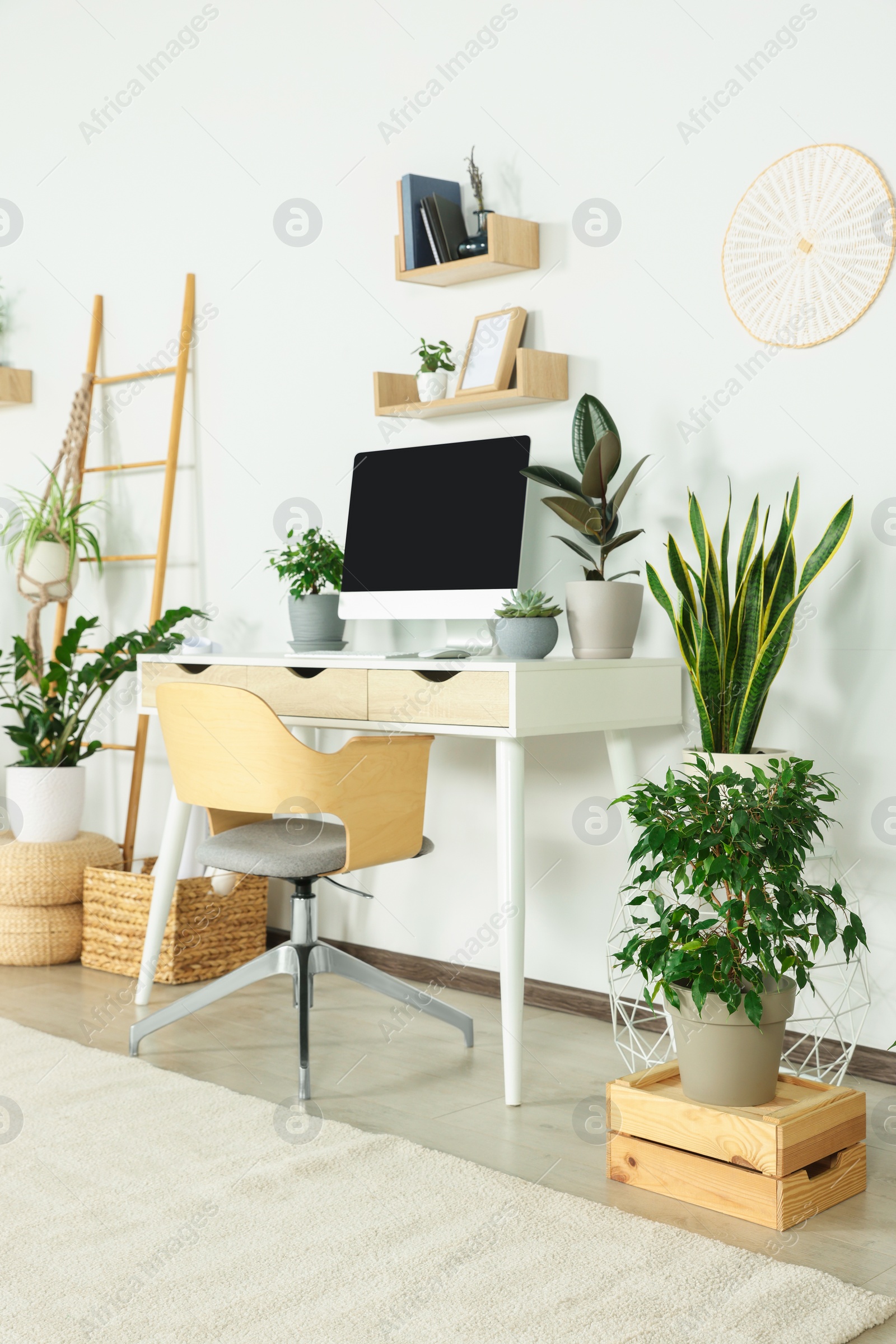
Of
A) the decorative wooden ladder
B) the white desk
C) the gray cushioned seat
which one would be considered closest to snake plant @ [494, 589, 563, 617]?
the white desk

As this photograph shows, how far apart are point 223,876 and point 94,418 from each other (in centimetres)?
182

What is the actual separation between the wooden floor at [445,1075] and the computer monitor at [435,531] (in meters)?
0.94

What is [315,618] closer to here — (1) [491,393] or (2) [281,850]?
(1) [491,393]

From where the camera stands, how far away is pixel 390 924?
11.4 feet

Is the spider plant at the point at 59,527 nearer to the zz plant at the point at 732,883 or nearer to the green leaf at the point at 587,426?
the green leaf at the point at 587,426

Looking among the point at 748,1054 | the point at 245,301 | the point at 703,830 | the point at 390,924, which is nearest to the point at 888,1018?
the point at 748,1054

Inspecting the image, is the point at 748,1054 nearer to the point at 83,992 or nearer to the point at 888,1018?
the point at 888,1018

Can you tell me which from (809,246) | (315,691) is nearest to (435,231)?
(809,246)

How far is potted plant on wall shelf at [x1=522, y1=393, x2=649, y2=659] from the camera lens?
2.69 metres

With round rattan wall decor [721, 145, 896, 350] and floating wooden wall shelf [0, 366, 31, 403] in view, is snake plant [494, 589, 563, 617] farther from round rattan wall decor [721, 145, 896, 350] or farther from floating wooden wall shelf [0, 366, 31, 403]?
floating wooden wall shelf [0, 366, 31, 403]

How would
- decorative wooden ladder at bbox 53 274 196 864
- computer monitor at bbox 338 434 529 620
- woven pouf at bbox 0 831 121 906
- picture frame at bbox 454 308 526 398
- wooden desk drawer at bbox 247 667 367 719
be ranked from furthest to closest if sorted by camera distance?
decorative wooden ladder at bbox 53 274 196 864
woven pouf at bbox 0 831 121 906
picture frame at bbox 454 308 526 398
computer monitor at bbox 338 434 529 620
wooden desk drawer at bbox 247 667 367 719

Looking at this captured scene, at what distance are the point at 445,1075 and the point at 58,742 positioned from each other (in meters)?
1.68

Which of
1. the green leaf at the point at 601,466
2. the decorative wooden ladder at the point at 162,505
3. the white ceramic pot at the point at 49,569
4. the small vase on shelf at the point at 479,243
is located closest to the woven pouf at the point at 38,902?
the decorative wooden ladder at the point at 162,505

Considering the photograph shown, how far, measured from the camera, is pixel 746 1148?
1.91m
